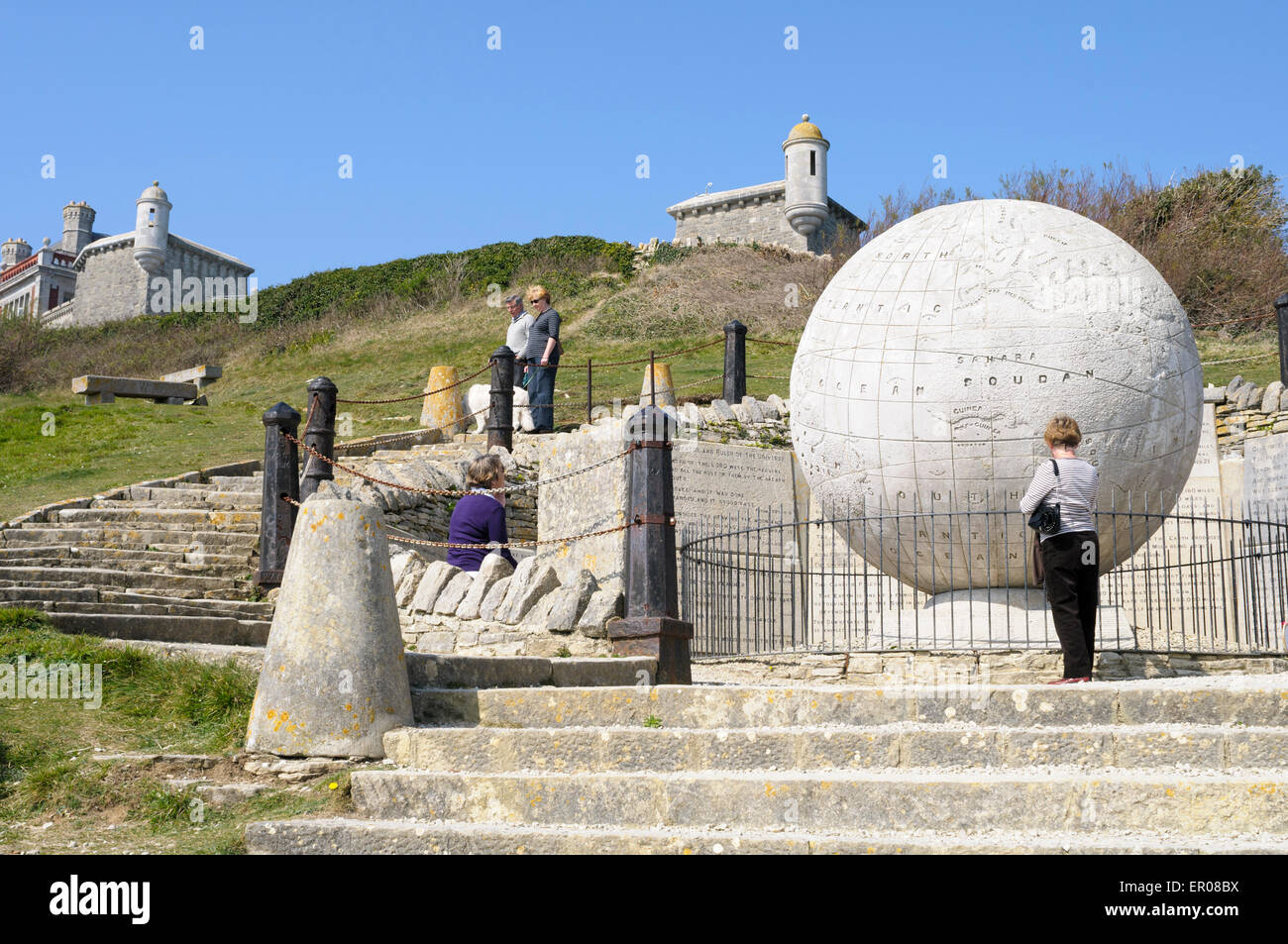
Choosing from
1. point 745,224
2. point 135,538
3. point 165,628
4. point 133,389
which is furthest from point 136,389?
point 745,224

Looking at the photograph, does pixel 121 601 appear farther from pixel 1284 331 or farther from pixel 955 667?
pixel 1284 331

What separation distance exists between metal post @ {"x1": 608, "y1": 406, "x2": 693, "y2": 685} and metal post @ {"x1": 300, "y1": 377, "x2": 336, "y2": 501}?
356 centimetres

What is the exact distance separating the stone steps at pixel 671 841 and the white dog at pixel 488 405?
11066mm

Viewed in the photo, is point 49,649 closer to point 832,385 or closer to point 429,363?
point 832,385

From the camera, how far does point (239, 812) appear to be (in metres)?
4.83

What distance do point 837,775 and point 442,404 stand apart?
44.8 ft

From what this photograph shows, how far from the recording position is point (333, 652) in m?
5.22

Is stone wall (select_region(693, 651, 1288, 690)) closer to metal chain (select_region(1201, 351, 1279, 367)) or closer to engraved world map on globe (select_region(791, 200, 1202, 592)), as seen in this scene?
engraved world map on globe (select_region(791, 200, 1202, 592))

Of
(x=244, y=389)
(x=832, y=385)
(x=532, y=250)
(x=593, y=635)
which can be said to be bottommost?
(x=593, y=635)

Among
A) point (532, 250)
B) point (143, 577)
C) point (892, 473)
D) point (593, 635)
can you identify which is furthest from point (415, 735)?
point (532, 250)

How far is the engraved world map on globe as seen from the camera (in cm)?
769

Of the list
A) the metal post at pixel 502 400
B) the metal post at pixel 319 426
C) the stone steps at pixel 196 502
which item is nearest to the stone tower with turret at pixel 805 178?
the metal post at pixel 502 400

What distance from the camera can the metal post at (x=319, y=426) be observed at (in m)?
10.4
